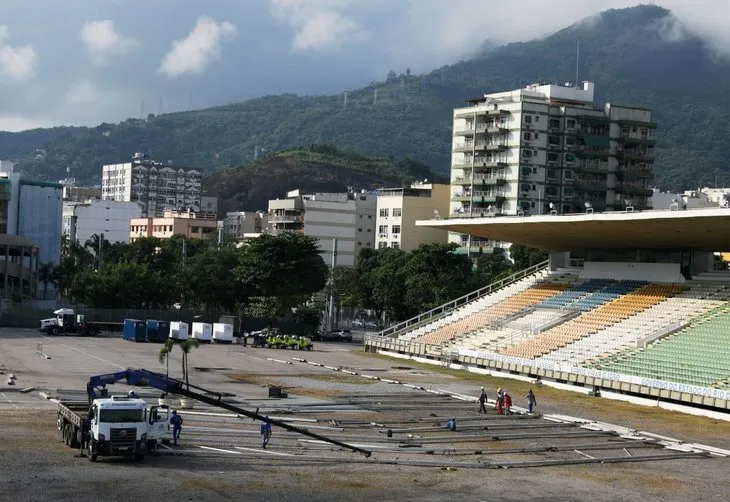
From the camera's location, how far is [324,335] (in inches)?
4050

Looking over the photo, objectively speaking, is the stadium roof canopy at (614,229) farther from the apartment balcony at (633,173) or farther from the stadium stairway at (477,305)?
the apartment balcony at (633,173)

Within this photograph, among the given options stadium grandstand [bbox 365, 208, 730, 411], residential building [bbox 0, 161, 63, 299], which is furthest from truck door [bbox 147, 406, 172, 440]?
residential building [bbox 0, 161, 63, 299]

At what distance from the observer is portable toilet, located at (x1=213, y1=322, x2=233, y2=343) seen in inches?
3634

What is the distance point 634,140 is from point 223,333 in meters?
66.4

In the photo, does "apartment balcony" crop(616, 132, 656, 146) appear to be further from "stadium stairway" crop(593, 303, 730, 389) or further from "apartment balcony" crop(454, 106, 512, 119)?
"stadium stairway" crop(593, 303, 730, 389)

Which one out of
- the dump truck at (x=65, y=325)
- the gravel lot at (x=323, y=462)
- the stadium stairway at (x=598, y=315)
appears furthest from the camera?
the dump truck at (x=65, y=325)

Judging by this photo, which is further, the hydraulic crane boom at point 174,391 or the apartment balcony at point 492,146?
the apartment balcony at point 492,146

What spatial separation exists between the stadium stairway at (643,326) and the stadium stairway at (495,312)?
41.3 feet

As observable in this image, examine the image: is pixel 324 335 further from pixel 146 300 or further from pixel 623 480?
pixel 623 480

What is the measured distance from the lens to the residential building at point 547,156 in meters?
132

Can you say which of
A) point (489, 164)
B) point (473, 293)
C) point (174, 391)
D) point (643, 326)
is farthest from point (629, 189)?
point (174, 391)

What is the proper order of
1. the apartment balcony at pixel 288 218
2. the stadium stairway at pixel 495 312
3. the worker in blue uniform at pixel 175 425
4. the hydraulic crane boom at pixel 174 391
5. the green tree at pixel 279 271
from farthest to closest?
the apartment balcony at pixel 288 218, the green tree at pixel 279 271, the stadium stairway at pixel 495 312, the hydraulic crane boom at pixel 174 391, the worker in blue uniform at pixel 175 425

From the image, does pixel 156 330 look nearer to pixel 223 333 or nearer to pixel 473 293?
pixel 223 333

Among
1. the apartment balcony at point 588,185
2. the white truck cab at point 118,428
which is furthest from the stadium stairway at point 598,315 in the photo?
the apartment balcony at point 588,185
